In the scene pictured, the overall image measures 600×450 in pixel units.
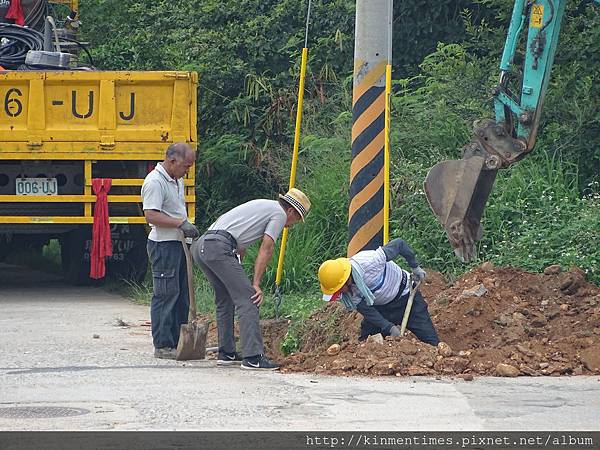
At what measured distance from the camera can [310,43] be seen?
16719mm

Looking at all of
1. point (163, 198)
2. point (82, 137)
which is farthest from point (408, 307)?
point (82, 137)

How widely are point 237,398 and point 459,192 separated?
2982 millimetres

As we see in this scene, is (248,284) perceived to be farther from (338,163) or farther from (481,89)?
(481,89)

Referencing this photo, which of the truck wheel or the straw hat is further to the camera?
the truck wheel

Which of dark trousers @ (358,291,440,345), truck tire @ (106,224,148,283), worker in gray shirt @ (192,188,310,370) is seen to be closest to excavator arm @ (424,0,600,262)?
dark trousers @ (358,291,440,345)

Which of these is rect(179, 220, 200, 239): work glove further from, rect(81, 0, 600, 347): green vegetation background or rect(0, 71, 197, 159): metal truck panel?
rect(0, 71, 197, 159): metal truck panel

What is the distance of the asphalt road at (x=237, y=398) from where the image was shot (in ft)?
23.2

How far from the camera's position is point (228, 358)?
9.57 meters

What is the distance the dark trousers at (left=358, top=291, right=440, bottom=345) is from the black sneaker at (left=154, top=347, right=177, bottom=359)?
158 cm

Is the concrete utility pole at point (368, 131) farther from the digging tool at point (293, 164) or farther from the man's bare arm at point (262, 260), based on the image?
the man's bare arm at point (262, 260)

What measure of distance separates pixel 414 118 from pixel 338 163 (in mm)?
1026

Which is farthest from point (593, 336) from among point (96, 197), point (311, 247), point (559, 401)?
point (96, 197)

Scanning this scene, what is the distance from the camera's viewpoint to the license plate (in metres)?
13.9

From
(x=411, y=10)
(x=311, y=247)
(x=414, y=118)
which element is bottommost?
(x=311, y=247)
